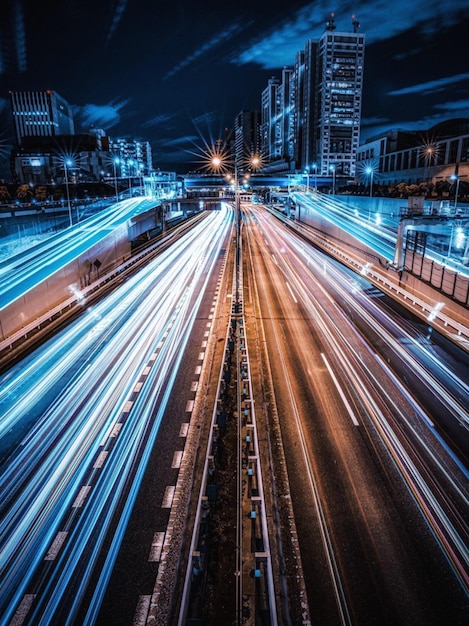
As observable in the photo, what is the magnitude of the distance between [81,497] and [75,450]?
6.27ft

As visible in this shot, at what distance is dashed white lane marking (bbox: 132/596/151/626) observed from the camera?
6684 millimetres

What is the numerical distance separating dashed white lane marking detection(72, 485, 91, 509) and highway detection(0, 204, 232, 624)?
0.08ft

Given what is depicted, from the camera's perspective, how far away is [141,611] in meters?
6.84

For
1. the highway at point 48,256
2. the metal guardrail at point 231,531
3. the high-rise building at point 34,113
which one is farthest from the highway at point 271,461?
the high-rise building at point 34,113

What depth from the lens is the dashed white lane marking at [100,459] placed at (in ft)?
33.8

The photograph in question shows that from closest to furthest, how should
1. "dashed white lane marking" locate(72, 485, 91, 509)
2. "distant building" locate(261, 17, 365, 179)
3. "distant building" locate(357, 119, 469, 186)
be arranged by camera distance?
"dashed white lane marking" locate(72, 485, 91, 509), "distant building" locate(357, 119, 469, 186), "distant building" locate(261, 17, 365, 179)

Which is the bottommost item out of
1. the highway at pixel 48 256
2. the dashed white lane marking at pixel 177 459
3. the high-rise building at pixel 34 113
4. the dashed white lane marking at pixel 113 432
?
the dashed white lane marking at pixel 177 459

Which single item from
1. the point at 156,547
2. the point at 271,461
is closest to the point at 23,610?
the point at 156,547

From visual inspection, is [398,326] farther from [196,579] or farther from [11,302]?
[11,302]

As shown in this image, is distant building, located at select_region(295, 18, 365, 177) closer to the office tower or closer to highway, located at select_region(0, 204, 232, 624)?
the office tower

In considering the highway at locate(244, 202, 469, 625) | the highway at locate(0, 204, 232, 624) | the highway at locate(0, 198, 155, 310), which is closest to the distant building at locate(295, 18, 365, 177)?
the highway at locate(0, 198, 155, 310)

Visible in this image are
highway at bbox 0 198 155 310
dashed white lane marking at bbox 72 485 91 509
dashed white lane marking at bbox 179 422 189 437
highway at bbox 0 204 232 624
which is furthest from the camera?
highway at bbox 0 198 155 310

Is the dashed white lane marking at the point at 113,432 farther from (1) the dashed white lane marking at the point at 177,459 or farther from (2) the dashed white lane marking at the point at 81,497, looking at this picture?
(1) the dashed white lane marking at the point at 177,459

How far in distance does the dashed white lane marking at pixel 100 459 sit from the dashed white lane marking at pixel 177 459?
1.89 m
